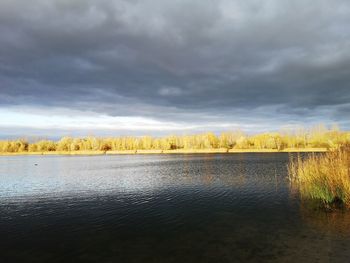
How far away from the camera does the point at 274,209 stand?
69.3ft

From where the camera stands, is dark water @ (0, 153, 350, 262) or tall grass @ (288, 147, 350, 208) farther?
tall grass @ (288, 147, 350, 208)

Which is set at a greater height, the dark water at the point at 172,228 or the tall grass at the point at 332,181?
the tall grass at the point at 332,181

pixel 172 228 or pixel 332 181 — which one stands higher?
pixel 332 181

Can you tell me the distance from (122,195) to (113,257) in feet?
53.0

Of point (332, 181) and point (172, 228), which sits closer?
point (172, 228)

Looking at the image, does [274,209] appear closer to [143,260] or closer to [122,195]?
[143,260]

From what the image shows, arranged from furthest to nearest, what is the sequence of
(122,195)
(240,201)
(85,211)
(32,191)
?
(32,191)
(122,195)
(240,201)
(85,211)

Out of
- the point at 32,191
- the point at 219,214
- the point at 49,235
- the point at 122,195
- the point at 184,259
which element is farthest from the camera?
the point at 32,191

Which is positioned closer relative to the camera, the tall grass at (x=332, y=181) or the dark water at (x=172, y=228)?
the dark water at (x=172, y=228)

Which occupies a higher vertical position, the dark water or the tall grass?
the tall grass

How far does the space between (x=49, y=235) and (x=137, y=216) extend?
607 centimetres

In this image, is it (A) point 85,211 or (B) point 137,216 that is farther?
(A) point 85,211

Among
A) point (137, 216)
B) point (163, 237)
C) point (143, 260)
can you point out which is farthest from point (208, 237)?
point (137, 216)

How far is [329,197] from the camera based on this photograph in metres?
21.0
